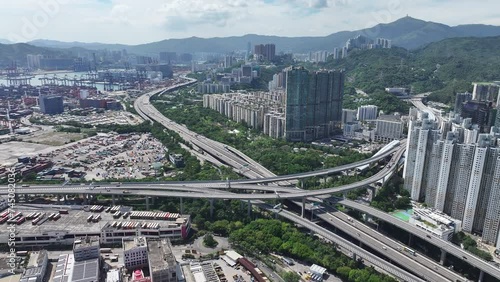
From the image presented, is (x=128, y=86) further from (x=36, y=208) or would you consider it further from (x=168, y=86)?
(x=36, y=208)

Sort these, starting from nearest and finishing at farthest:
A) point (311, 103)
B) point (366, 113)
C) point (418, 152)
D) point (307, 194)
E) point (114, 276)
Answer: point (114, 276) → point (307, 194) → point (418, 152) → point (311, 103) → point (366, 113)

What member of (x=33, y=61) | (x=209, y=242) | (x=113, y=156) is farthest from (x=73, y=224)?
(x=33, y=61)

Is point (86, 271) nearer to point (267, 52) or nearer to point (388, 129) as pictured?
point (388, 129)

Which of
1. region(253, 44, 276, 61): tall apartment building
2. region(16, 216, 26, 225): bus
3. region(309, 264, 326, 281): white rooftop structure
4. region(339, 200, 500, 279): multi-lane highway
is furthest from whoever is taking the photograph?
region(253, 44, 276, 61): tall apartment building

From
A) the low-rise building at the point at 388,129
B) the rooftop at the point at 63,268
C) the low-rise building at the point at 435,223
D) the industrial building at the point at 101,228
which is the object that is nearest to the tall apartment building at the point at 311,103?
the low-rise building at the point at 388,129

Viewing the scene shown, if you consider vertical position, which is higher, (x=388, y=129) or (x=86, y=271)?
(x=388, y=129)

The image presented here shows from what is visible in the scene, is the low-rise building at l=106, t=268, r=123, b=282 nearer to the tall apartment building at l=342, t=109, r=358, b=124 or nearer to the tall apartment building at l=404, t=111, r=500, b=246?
the tall apartment building at l=404, t=111, r=500, b=246

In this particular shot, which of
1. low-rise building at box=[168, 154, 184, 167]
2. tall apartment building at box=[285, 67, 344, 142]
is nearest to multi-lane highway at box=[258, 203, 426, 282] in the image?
low-rise building at box=[168, 154, 184, 167]
